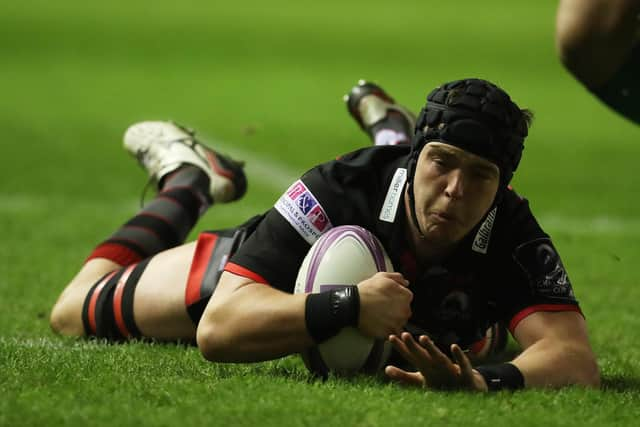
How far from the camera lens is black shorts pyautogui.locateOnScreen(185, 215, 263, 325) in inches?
204

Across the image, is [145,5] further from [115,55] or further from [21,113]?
[21,113]

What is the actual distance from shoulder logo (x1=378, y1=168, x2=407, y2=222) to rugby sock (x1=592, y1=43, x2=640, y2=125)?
91cm

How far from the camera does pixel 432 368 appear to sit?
4.06 meters

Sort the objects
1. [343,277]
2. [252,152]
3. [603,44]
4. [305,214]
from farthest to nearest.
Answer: [252,152] → [305,214] → [343,277] → [603,44]

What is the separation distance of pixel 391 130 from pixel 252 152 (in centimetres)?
710

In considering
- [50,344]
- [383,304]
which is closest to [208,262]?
[50,344]

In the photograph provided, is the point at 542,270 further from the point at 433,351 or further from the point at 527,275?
the point at 433,351

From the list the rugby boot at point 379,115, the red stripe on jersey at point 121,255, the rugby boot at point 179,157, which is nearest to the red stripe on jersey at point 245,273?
the red stripe on jersey at point 121,255

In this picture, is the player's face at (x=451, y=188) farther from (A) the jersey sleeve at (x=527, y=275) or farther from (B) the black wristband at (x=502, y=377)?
(B) the black wristband at (x=502, y=377)

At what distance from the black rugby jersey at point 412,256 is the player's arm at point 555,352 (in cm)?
5

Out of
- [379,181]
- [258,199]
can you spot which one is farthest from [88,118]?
[379,181]

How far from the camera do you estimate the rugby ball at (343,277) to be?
14.0ft

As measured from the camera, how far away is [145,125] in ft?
23.0

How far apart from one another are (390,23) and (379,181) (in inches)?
1035
